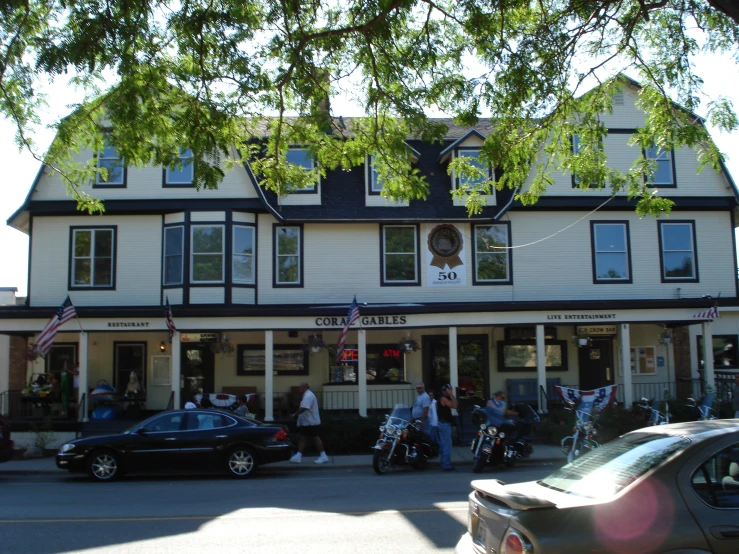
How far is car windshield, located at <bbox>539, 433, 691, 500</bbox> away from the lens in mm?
4824

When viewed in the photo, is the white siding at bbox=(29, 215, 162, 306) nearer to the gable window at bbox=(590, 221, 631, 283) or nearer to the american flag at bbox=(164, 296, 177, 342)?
the american flag at bbox=(164, 296, 177, 342)

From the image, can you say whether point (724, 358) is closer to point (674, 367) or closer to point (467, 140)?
point (674, 367)

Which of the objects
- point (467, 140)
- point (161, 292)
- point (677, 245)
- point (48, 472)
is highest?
point (467, 140)

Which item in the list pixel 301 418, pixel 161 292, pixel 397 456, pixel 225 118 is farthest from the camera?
pixel 161 292

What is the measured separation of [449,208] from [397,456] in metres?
9.18

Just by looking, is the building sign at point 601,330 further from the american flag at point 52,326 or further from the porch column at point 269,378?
the american flag at point 52,326

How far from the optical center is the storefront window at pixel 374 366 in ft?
70.7

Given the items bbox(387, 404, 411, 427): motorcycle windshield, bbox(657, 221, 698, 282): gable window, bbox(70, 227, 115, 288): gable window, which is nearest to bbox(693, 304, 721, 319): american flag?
bbox(657, 221, 698, 282): gable window

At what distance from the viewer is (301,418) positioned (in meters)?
16.2

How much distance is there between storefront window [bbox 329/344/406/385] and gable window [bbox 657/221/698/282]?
28.3 feet

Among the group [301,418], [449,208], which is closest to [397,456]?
[301,418]

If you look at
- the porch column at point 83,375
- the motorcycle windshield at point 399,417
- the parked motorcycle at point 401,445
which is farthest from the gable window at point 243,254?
the parked motorcycle at point 401,445

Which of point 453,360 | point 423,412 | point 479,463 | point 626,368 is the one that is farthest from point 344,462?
point 626,368

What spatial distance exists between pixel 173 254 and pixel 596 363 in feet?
43.9
